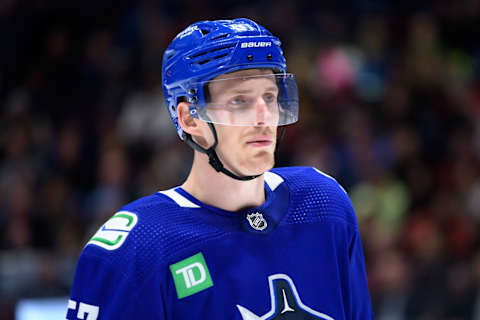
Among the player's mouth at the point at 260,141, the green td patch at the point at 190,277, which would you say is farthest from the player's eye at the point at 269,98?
the green td patch at the point at 190,277

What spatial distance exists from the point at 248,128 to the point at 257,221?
0.26 meters

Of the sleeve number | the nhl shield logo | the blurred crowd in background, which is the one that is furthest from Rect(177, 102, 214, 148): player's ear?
the blurred crowd in background

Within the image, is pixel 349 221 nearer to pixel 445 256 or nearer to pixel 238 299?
pixel 238 299

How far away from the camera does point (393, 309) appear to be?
16.7ft

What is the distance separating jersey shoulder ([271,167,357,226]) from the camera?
221cm

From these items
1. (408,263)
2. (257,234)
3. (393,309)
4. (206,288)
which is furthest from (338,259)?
(408,263)

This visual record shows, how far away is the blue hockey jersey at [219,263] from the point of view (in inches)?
77.7

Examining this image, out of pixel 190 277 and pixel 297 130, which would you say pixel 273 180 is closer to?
pixel 190 277

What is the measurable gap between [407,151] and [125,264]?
4.98m

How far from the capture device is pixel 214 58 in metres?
2.03

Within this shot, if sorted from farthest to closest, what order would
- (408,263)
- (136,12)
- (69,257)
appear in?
(136,12)
(408,263)
(69,257)

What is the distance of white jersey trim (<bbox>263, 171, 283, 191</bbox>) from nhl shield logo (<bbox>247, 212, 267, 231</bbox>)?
16cm

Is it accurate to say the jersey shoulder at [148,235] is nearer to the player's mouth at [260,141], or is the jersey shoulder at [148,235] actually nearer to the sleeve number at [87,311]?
the sleeve number at [87,311]

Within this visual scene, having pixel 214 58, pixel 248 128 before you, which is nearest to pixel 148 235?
pixel 248 128
